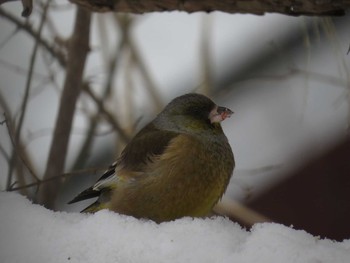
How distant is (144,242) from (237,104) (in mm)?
3890

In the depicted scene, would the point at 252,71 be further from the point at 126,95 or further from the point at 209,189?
the point at 209,189

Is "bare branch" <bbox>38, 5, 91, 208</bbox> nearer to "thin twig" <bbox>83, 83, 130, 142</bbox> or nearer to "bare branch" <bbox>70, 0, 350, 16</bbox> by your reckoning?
"thin twig" <bbox>83, 83, 130, 142</bbox>

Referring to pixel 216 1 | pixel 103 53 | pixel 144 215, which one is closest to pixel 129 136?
pixel 103 53

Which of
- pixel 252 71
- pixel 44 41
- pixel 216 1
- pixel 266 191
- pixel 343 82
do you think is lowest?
pixel 266 191

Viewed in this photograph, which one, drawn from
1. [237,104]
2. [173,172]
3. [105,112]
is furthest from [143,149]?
[237,104]

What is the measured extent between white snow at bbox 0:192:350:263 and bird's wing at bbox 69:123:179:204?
32.5 inches

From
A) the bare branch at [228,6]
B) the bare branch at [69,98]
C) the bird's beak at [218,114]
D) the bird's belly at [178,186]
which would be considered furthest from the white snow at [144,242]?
the bare branch at [69,98]

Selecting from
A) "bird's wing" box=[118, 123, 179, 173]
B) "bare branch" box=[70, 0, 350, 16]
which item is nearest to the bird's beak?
"bird's wing" box=[118, 123, 179, 173]

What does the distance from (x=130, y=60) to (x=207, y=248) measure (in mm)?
2118

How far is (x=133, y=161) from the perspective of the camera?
10.2 ft

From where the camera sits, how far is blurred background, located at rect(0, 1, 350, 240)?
12.3 feet

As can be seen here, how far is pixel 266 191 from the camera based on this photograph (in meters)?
5.24

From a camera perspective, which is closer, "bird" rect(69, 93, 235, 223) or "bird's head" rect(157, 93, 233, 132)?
"bird" rect(69, 93, 235, 223)

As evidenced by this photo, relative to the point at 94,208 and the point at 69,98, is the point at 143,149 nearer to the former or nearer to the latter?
the point at 94,208
